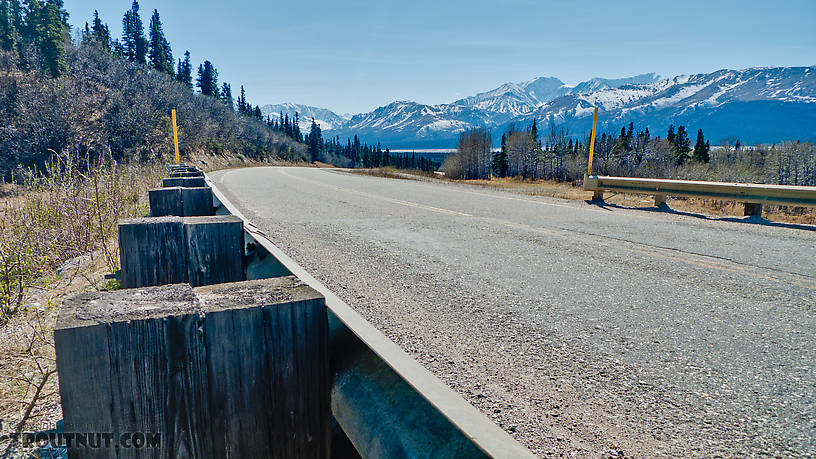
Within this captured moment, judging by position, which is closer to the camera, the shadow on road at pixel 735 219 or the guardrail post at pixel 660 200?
the shadow on road at pixel 735 219

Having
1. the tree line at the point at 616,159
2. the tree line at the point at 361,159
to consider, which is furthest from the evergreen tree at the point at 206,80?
the tree line at the point at 616,159

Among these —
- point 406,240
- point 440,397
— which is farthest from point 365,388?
point 406,240

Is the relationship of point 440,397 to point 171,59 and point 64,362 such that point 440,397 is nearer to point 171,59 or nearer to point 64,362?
point 64,362

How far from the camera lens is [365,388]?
49.8 inches

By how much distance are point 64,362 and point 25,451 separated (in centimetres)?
155

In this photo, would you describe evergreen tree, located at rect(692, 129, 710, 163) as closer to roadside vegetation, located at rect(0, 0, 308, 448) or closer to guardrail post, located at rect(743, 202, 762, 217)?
roadside vegetation, located at rect(0, 0, 308, 448)

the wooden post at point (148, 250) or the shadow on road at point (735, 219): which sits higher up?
the wooden post at point (148, 250)

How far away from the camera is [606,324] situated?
10.9ft

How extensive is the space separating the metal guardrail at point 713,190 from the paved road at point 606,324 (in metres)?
1.74

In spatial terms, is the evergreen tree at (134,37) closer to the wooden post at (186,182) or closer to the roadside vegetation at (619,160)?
the roadside vegetation at (619,160)

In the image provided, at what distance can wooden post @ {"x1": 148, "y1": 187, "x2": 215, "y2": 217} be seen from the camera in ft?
11.6

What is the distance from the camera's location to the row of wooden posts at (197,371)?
1.22 metres

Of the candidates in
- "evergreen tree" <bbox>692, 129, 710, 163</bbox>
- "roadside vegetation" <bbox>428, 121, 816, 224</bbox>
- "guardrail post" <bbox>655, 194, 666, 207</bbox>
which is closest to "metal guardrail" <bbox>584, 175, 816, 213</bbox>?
"guardrail post" <bbox>655, 194, 666, 207</bbox>

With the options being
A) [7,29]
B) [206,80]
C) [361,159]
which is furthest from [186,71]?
[361,159]
